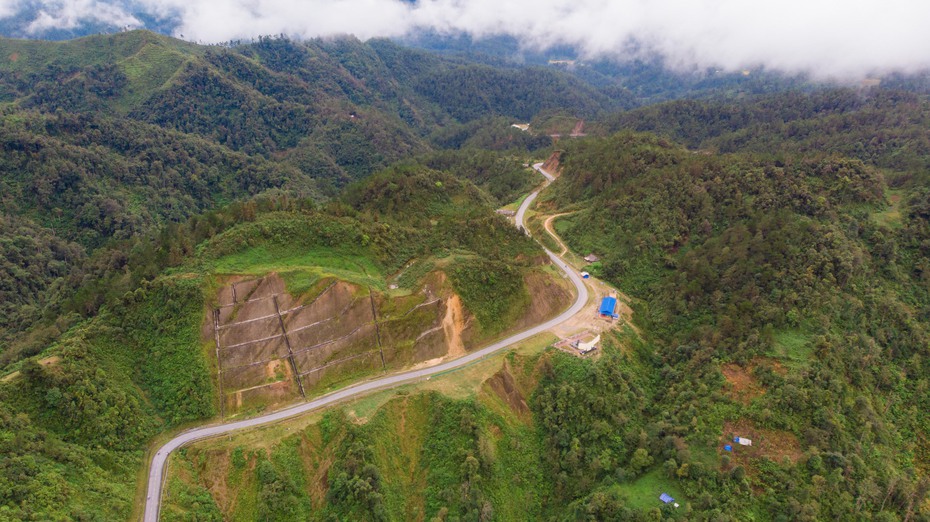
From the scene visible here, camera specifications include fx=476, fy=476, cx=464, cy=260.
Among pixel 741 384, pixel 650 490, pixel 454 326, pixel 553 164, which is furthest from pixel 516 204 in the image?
pixel 650 490

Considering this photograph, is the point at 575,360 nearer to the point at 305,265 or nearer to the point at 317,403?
the point at 317,403

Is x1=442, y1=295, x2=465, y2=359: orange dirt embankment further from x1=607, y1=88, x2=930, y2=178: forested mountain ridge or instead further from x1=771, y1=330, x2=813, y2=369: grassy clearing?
x1=607, y1=88, x2=930, y2=178: forested mountain ridge

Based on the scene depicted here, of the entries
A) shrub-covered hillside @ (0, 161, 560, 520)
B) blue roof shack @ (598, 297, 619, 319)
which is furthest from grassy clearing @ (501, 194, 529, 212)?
blue roof shack @ (598, 297, 619, 319)

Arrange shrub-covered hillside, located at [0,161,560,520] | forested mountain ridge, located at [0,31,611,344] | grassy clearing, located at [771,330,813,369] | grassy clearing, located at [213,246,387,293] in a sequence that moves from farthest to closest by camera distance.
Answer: forested mountain ridge, located at [0,31,611,344]
grassy clearing, located at [213,246,387,293]
grassy clearing, located at [771,330,813,369]
shrub-covered hillside, located at [0,161,560,520]

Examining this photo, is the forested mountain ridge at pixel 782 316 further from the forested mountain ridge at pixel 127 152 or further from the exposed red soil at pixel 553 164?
the forested mountain ridge at pixel 127 152

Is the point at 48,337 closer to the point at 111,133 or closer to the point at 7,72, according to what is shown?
the point at 111,133

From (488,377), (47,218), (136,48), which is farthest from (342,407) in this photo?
(136,48)
